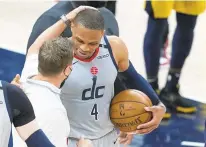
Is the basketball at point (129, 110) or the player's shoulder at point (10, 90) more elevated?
the player's shoulder at point (10, 90)

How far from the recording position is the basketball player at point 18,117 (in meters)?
2.34

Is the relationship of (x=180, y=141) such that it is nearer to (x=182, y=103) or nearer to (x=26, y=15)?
(x=182, y=103)

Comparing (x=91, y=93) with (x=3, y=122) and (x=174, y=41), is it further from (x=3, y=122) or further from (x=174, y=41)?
(x=174, y=41)

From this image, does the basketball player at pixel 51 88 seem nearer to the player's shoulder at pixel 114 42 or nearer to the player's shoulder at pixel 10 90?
the player's shoulder at pixel 10 90

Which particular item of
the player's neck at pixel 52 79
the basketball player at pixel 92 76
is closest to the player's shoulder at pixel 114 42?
the basketball player at pixel 92 76

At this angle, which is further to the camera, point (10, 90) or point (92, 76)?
point (92, 76)

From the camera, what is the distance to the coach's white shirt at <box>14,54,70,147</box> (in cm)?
254

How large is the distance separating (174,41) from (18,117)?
116 inches

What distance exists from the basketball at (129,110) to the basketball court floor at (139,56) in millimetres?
1172

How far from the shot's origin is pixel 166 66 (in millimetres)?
5992

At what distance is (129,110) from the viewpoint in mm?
3346

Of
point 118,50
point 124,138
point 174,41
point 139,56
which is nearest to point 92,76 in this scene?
point 118,50

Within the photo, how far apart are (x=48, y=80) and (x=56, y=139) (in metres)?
0.27

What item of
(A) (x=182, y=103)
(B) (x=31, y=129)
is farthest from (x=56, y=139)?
(A) (x=182, y=103)
